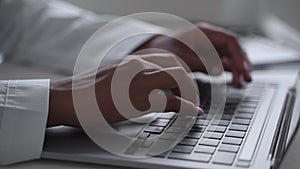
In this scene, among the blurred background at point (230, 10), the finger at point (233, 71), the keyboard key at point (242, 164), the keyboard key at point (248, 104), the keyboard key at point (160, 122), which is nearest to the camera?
the keyboard key at point (242, 164)

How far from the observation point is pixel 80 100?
24.0 inches

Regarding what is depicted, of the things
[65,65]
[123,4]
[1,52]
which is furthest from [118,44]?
[123,4]

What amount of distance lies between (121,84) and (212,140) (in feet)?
0.43

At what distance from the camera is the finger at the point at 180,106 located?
62cm

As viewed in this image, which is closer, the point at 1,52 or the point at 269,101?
the point at 269,101

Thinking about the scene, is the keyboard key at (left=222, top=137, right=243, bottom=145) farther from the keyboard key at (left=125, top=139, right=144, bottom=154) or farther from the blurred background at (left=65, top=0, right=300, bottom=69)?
the blurred background at (left=65, top=0, right=300, bottom=69)

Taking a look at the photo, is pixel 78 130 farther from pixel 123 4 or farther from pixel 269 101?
pixel 123 4

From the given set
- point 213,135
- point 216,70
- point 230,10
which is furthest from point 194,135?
point 230,10

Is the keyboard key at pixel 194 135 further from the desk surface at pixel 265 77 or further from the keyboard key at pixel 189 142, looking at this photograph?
the desk surface at pixel 265 77

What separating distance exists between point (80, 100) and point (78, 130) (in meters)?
0.04

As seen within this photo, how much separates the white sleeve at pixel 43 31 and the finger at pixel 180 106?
0.34 meters

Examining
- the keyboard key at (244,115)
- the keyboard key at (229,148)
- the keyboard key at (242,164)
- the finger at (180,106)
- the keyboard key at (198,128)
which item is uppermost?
the finger at (180,106)

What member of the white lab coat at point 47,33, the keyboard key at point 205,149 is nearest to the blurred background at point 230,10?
the white lab coat at point 47,33

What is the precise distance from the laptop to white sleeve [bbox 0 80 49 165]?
18 mm
